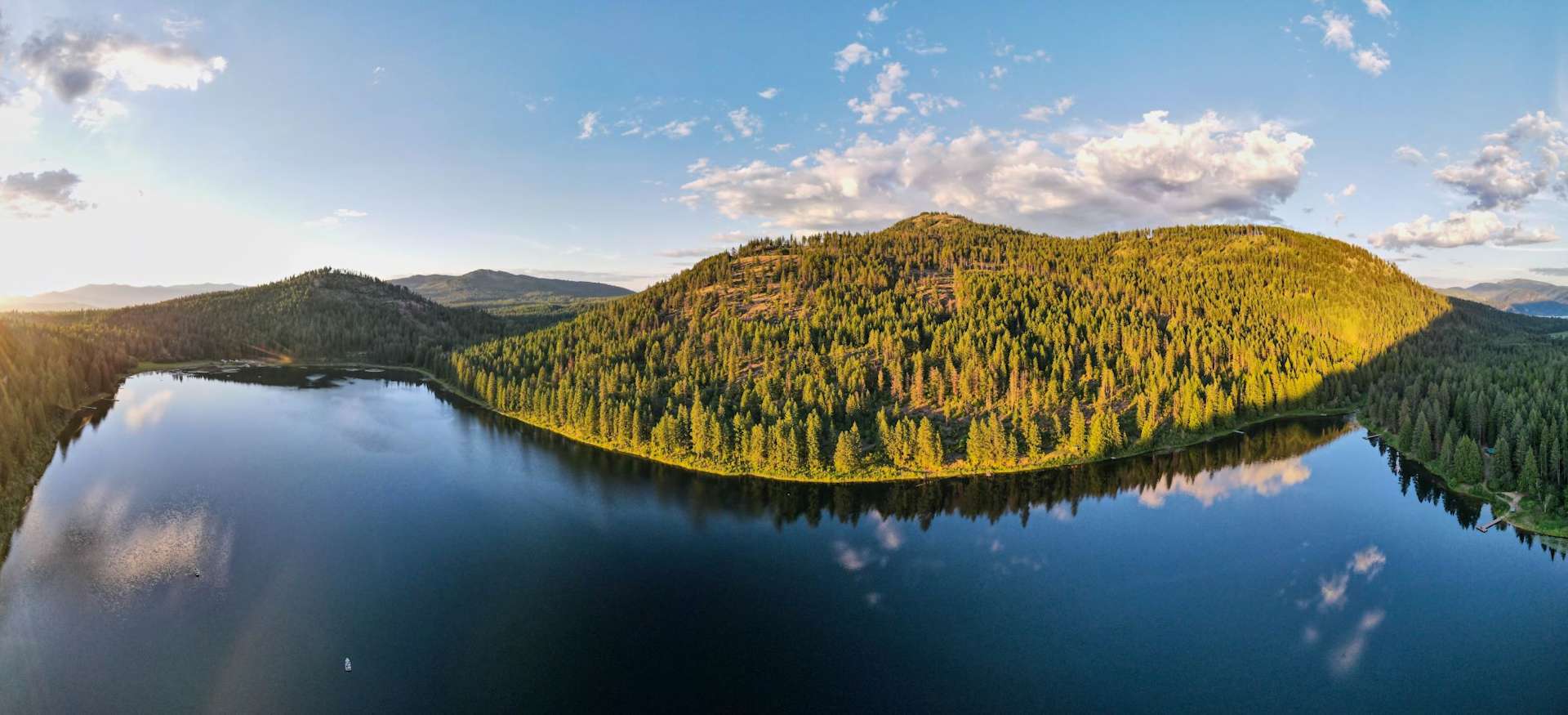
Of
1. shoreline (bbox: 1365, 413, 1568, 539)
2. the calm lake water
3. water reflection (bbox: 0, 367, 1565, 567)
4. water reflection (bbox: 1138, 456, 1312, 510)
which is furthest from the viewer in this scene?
water reflection (bbox: 1138, 456, 1312, 510)

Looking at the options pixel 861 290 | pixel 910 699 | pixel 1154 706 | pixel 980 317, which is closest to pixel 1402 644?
pixel 1154 706

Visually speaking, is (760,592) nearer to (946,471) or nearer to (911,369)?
(946,471)

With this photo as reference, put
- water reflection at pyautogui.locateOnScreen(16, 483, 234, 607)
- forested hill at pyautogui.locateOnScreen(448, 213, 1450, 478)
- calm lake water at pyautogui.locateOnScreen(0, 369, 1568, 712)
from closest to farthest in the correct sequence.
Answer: calm lake water at pyautogui.locateOnScreen(0, 369, 1568, 712)
water reflection at pyautogui.locateOnScreen(16, 483, 234, 607)
forested hill at pyautogui.locateOnScreen(448, 213, 1450, 478)

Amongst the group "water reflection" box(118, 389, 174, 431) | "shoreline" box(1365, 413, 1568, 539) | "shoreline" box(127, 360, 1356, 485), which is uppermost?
"water reflection" box(118, 389, 174, 431)

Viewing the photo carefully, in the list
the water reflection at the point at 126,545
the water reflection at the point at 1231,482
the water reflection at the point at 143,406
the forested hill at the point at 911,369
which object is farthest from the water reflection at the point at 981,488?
the water reflection at the point at 143,406

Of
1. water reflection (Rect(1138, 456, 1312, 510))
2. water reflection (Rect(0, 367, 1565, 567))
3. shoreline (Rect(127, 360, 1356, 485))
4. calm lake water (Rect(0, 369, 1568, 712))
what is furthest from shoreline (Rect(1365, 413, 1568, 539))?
shoreline (Rect(127, 360, 1356, 485))

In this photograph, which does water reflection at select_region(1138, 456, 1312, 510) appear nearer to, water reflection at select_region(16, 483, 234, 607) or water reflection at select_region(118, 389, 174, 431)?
water reflection at select_region(16, 483, 234, 607)

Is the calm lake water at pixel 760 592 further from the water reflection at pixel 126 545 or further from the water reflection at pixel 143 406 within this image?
the water reflection at pixel 143 406
